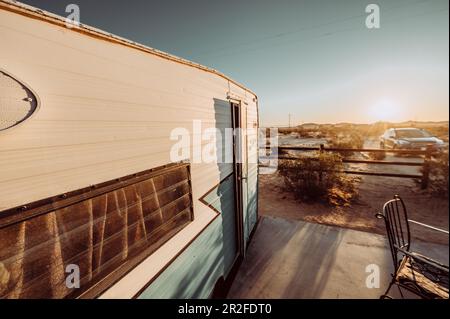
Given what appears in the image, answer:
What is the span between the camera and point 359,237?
4738mm

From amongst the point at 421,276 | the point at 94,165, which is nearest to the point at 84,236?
the point at 94,165

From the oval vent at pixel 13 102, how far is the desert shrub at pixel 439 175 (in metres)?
9.58

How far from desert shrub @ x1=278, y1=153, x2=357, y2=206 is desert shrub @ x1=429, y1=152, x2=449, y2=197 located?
7.44 ft

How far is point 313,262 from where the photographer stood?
400 cm

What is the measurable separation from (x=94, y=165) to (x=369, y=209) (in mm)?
7163

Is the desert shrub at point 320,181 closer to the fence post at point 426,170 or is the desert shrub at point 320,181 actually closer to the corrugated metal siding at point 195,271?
the fence post at point 426,170

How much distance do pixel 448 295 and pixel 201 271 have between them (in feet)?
8.71

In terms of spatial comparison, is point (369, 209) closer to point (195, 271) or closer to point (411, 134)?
point (195, 271)

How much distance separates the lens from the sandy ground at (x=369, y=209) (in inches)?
207

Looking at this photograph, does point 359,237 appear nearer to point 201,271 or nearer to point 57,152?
point 201,271

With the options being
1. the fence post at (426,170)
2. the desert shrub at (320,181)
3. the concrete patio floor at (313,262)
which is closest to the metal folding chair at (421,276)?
the concrete patio floor at (313,262)
